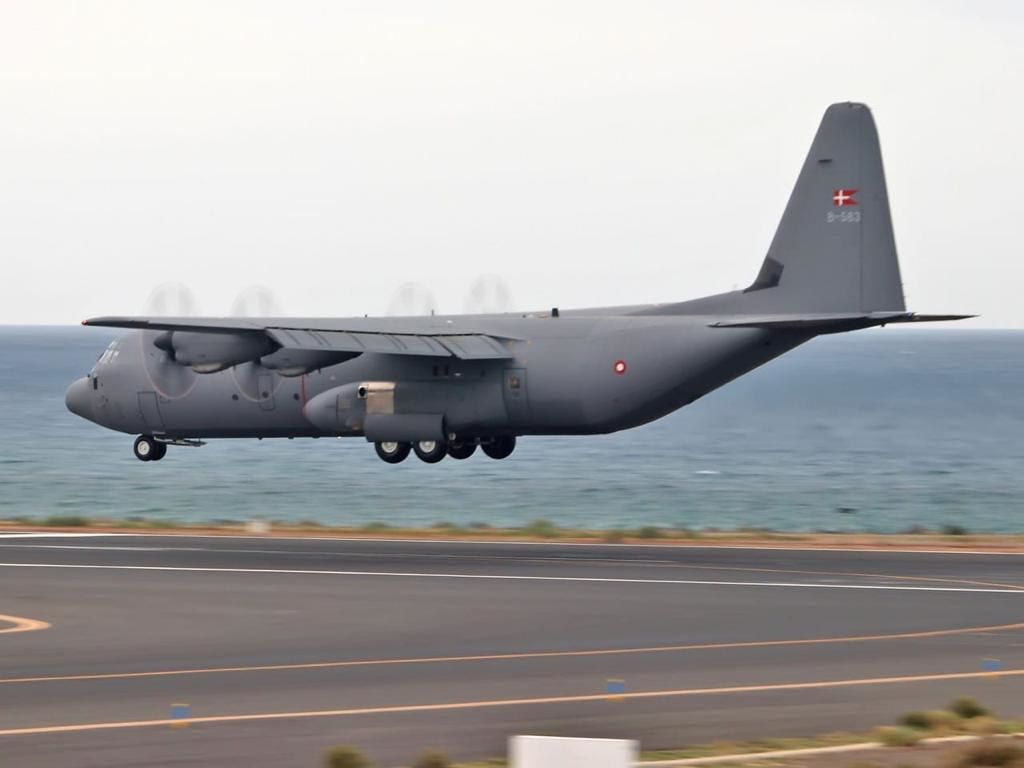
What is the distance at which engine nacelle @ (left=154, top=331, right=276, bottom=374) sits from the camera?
40.0 m

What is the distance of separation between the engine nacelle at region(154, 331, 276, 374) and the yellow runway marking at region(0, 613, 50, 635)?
57.6 feet

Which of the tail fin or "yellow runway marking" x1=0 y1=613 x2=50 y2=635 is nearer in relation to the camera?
"yellow runway marking" x1=0 y1=613 x2=50 y2=635

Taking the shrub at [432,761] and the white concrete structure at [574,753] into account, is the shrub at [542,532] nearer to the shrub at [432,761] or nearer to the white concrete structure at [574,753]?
the shrub at [432,761]

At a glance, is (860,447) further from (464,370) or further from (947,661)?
(947,661)

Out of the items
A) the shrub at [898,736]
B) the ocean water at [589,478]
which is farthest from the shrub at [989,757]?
the ocean water at [589,478]

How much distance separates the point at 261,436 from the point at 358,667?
26600 millimetres

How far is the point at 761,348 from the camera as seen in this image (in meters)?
38.7

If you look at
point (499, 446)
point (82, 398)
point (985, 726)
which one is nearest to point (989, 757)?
point (985, 726)

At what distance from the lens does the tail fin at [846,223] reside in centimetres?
3816

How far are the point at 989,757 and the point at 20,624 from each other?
1412 cm

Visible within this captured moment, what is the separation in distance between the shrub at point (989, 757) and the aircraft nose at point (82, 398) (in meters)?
37.4

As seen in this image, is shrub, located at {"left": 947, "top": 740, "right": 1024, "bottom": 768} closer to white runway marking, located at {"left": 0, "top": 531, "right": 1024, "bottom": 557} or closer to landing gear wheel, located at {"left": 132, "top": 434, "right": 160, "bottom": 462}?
white runway marking, located at {"left": 0, "top": 531, "right": 1024, "bottom": 557}

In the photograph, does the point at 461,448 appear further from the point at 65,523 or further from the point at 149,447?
the point at 65,523

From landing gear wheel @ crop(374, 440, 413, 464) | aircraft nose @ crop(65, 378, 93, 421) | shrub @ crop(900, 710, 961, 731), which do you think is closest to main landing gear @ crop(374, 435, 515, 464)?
landing gear wheel @ crop(374, 440, 413, 464)
